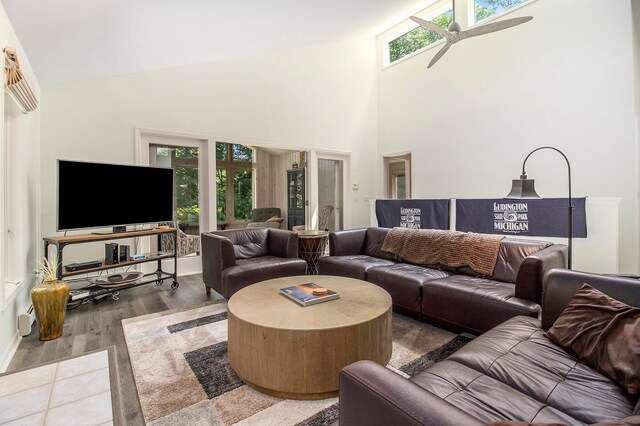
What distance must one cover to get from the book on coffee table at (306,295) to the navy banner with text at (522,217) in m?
3.26

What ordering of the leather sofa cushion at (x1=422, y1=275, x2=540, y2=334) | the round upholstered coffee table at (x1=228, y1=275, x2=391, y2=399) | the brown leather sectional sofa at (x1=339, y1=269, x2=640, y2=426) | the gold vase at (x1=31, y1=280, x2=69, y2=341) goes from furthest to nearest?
the gold vase at (x1=31, y1=280, x2=69, y2=341), the leather sofa cushion at (x1=422, y1=275, x2=540, y2=334), the round upholstered coffee table at (x1=228, y1=275, x2=391, y2=399), the brown leather sectional sofa at (x1=339, y1=269, x2=640, y2=426)

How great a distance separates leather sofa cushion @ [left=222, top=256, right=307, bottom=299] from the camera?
10.1ft

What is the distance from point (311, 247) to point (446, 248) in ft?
6.30

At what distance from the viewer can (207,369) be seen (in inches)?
77.8

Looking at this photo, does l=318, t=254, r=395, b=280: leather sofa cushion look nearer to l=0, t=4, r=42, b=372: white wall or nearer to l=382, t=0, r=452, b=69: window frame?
l=0, t=4, r=42, b=372: white wall

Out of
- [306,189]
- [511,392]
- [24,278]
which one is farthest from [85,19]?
[306,189]

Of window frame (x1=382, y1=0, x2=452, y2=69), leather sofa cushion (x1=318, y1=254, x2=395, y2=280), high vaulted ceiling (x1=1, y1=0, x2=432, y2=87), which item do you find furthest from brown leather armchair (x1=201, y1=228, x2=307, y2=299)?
window frame (x1=382, y1=0, x2=452, y2=69)

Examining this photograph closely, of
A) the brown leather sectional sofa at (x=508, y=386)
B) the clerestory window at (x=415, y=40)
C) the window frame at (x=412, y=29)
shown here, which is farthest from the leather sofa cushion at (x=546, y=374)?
the clerestory window at (x=415, y=40)

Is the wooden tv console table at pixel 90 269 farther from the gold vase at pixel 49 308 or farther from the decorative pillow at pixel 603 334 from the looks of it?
the decorative pillow at pixel 603 334

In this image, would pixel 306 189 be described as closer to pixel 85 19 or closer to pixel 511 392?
pixel 85 19

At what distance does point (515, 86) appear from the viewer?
4691 mm

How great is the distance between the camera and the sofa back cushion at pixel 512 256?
2.70 m

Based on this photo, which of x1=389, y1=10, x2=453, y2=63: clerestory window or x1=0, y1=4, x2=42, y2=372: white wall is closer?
x1=0, y1=4, x2=42, y2=372: white wall

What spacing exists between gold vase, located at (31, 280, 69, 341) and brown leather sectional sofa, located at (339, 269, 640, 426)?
2.61 m
